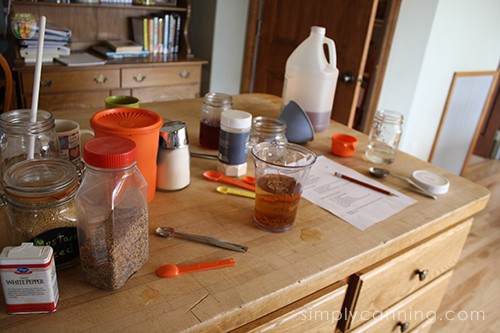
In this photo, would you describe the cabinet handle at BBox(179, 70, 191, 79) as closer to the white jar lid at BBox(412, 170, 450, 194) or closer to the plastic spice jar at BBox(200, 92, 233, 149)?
the plastic spice jar at BBox(200, 92, 233, 149)

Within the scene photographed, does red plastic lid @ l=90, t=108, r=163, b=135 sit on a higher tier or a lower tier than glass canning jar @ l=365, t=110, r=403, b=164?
higher

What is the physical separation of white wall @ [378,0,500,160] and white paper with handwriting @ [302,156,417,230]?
4.79ft

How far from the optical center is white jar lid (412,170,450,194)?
988 millimetres

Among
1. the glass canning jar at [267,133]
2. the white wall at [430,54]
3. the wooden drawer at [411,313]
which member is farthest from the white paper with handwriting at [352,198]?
the white wall at [430,54]

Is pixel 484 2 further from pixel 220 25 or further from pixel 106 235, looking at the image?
pixel 106 235

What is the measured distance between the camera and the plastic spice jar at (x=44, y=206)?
1.86 ft

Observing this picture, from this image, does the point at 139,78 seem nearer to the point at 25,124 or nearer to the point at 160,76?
the point at 160,76

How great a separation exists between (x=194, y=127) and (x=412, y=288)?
0.74 m

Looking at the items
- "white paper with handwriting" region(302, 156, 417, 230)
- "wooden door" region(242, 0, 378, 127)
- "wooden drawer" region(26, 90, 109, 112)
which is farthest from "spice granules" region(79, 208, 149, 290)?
"wooden drawer" region(26, 90, 109, 112)

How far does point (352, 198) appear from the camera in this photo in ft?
3.05

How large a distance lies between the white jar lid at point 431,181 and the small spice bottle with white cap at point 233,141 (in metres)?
0.45

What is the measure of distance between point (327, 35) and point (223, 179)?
5.40 ft

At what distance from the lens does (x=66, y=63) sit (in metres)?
2.40

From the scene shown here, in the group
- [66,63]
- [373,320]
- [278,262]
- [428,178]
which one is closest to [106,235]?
[278,262]
